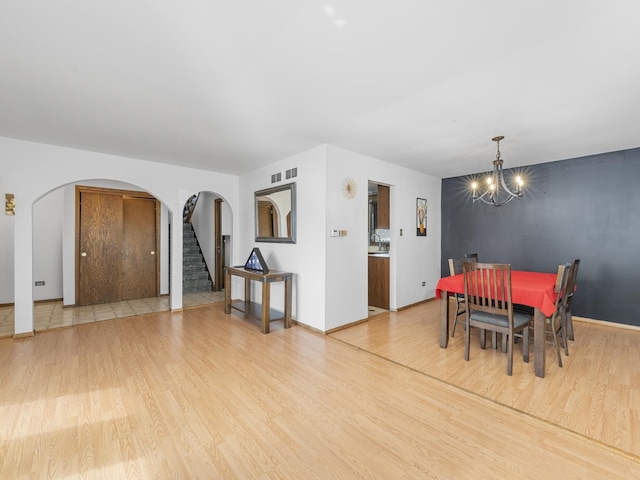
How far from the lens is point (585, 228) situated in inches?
173

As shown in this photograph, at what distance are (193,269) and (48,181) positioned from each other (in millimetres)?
3729

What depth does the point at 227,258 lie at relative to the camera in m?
6.95

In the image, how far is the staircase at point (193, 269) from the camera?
692 centimetres

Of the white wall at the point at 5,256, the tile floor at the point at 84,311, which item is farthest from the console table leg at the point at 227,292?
the white wall at the point at 5,256

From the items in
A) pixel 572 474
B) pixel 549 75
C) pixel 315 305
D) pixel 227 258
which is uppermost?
pixel 549 75

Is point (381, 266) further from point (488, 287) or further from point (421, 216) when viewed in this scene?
point (488, 287)

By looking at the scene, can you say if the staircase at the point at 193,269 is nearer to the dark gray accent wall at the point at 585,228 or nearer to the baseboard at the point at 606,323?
the dark gray accent wall at the point at 585,228

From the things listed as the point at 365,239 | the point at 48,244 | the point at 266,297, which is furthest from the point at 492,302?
the point at 48,244

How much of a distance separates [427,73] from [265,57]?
1187 mm

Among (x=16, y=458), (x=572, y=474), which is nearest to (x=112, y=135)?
(x=16, y=458)

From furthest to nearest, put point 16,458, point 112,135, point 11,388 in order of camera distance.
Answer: point 112,135
point 11,388
point 16,458

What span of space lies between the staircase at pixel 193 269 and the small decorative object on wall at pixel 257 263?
3.01m

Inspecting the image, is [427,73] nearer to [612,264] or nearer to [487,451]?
[487,451]

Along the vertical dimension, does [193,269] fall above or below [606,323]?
above
